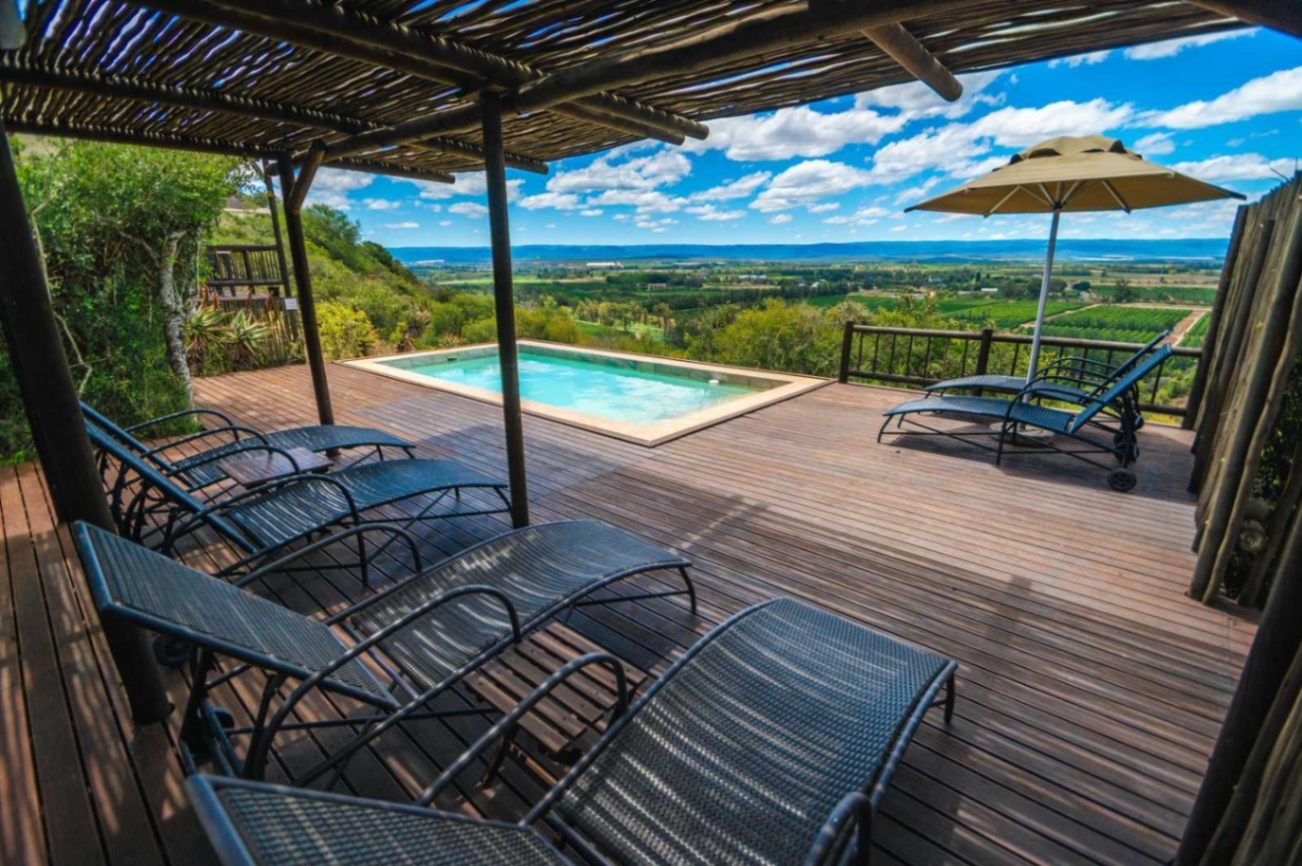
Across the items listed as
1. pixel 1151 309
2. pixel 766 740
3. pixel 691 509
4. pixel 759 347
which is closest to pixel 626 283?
pixel 759 347

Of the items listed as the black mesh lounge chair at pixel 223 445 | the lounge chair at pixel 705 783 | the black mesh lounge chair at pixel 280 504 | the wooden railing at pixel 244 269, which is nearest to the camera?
the lounge chair at pixel 705 783

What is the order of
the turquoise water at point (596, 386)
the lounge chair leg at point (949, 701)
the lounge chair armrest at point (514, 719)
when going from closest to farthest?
the lounge chair armrest at point (514, 719), the lounge chair leg at point (949, 701), the turquoise water at point (596, 386)

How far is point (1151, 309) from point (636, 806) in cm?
1398

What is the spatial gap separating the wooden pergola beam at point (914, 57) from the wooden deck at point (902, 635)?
2216 mm

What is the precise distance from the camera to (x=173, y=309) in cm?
562

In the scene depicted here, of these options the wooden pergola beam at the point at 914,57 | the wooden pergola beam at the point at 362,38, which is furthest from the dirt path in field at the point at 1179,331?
the wooden pergola beam at the point at 362,38

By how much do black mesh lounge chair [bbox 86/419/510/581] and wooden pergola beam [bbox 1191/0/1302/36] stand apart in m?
3.00

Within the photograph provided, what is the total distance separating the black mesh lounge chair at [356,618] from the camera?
1.38 metres

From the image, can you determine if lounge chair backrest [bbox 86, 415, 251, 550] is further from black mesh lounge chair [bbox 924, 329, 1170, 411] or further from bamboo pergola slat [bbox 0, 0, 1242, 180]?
black mesh lounge chair [bbox 924, 329, 1170, 411]

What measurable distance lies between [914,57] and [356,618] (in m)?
2.89

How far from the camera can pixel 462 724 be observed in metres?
1.93

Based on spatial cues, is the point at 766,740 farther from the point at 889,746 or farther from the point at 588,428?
the point at 588,428

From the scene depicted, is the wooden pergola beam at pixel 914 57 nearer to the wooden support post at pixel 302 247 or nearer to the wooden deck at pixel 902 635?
the wooden deck at pixel 902 635

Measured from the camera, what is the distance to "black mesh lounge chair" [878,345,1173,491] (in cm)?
402
